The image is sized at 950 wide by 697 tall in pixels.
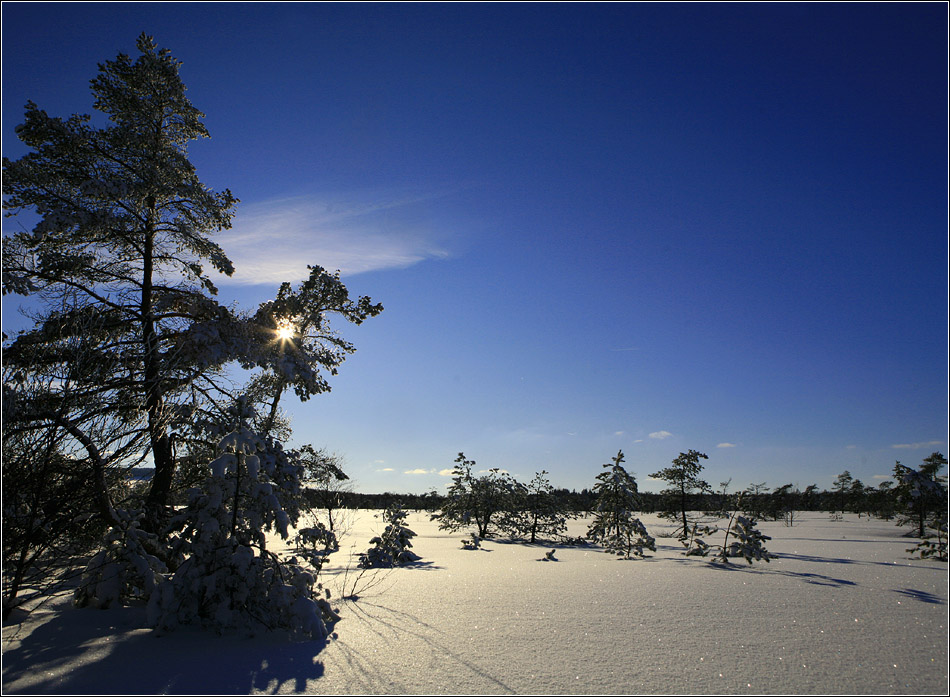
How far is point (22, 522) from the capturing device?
3.84 metres

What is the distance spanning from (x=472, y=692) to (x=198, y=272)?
917 centimetres

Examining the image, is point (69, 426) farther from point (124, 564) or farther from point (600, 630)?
point (600, 630)

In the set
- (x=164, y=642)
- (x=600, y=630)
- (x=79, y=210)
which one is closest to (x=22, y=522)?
(x=164, y=642)

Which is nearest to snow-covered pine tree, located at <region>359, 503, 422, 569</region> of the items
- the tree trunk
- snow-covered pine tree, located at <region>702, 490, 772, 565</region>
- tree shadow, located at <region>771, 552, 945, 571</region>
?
the tree trunk

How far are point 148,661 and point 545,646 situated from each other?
149 inches

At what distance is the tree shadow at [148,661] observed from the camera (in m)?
3.88

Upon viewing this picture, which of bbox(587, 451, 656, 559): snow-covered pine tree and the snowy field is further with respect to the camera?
bbox(587, 451, 656, 559): snow-covered pine tree

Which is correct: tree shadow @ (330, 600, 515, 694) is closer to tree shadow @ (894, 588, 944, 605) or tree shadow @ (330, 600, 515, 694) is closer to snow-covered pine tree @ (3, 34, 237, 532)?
snow-covered pine tree @ (3, 34, 237, 532)

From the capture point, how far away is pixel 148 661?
14.4 ft

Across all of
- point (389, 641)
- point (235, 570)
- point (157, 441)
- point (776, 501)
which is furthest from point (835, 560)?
point (776, 501)

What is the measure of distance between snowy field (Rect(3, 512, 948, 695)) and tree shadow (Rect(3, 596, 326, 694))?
0.06ft

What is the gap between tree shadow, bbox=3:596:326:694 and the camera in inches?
153

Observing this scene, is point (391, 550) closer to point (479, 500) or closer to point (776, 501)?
point (479, 500)

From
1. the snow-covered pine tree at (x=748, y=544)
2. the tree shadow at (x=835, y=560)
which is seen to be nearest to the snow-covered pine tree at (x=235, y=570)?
the snow-covered pine tree at (x=748, y=544)
